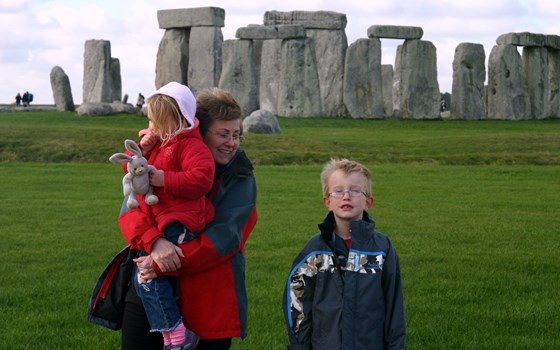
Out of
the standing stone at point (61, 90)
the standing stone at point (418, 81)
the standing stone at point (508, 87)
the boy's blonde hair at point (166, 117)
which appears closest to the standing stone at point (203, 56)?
the standing stone at point (61, 90)

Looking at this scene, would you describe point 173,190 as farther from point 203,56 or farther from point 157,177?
point 203,56

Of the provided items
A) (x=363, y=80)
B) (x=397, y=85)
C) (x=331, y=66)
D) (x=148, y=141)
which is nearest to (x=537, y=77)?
(x=397, y=85)

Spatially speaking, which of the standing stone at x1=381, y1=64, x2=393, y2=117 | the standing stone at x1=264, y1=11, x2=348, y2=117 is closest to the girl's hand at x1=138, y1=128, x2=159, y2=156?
the standing stone at x1=264, y1=11, x2=348, y2=117

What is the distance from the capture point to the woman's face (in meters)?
4.27

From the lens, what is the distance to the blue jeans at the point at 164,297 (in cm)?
409

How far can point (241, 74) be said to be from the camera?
31969 millimetres

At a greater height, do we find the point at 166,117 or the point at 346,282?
the point at 166,117

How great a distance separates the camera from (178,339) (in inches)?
162

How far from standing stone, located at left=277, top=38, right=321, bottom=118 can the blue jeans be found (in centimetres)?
2771

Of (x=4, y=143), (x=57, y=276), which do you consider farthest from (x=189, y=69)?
(x=57, y=276)

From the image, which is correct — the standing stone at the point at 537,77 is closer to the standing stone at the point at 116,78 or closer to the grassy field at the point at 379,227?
the grassy field at the point at 379,227

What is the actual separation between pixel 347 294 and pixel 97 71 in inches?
1265

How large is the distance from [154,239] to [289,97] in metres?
27.9

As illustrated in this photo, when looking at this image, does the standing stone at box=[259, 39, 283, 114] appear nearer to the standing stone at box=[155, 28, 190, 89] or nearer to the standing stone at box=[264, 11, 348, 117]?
the standing stone at box=[264, 11, 348, 117]
